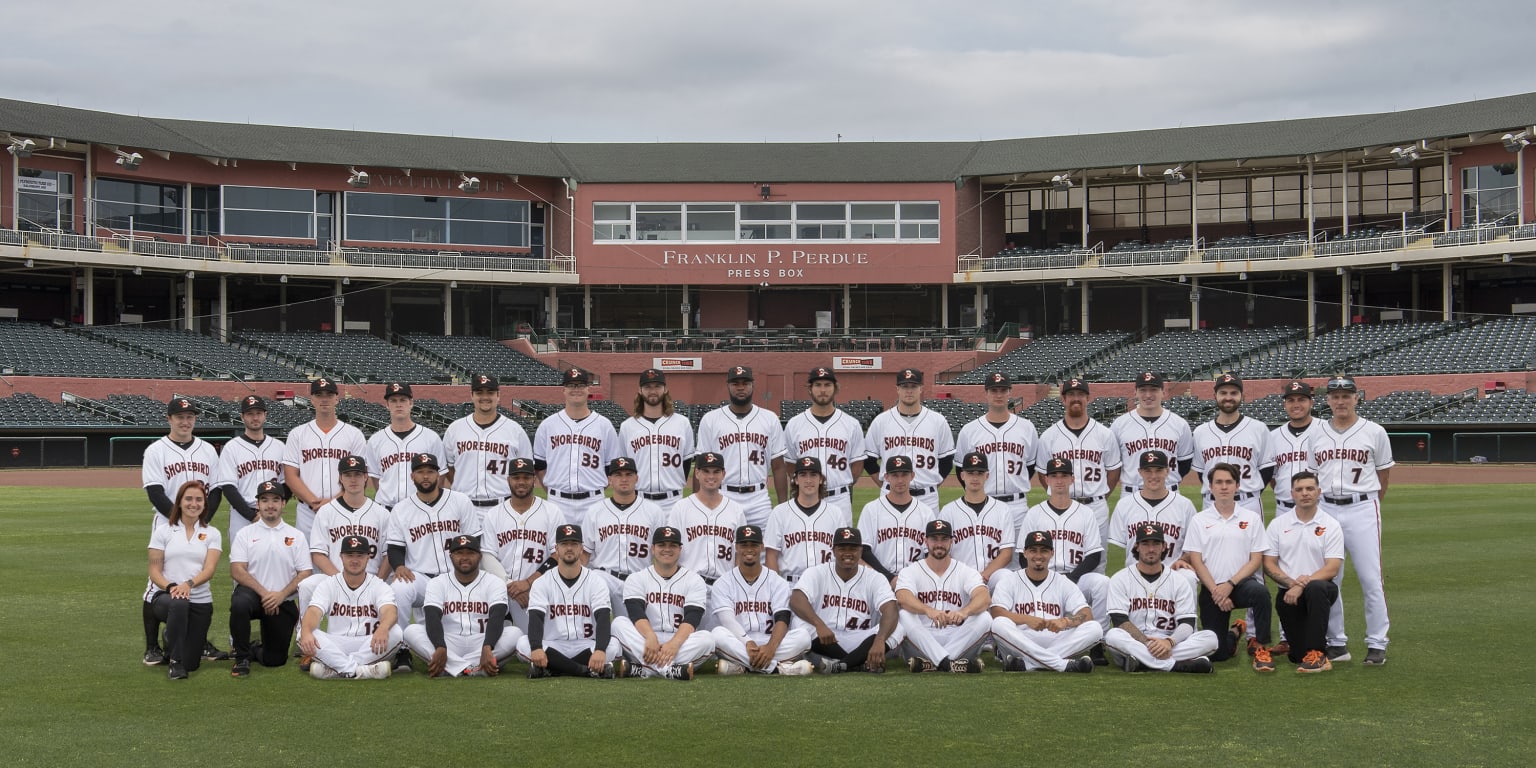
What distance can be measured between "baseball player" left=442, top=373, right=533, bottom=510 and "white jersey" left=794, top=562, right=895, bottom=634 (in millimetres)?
2895

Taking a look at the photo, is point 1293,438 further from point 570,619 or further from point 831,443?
point 570,619

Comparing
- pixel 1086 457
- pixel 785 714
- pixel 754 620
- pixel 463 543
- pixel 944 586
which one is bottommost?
pixel 785 714

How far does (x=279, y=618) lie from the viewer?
962 centimetres

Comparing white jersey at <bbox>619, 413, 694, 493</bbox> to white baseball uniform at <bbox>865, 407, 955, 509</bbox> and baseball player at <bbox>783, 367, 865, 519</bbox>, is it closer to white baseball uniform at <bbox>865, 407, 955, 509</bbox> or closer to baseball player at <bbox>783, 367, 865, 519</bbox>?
baseball player at <bbox>783, 367, 865, 519</bbox>

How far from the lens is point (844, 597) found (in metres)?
9.78

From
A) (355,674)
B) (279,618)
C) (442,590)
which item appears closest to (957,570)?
(442,590)

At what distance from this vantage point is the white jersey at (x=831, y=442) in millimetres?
11312

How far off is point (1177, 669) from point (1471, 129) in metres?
40.4

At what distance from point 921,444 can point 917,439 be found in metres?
0.06

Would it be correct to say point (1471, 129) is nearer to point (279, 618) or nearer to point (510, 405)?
point (510, 405)

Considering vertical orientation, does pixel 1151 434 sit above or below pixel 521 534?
above

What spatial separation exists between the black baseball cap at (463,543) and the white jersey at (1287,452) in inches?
244

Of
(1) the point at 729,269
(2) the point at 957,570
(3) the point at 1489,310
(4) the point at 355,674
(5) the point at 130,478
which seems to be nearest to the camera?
(4) the point at 355,674

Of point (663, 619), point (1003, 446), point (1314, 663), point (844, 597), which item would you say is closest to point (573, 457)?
point (663, 619)
